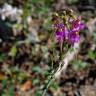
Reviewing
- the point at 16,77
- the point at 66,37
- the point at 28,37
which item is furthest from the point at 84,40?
the point at 66,37

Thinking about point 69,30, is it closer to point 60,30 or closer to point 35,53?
point 60,30

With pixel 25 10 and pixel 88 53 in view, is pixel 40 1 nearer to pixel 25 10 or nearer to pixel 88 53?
pixel 25 10

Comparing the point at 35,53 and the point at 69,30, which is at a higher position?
the point at 69,30

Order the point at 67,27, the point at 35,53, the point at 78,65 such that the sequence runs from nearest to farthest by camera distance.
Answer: the point at 67,27 → the point at 78,65 → the point at 35,53

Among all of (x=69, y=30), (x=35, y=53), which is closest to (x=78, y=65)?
(x=35, y=53)

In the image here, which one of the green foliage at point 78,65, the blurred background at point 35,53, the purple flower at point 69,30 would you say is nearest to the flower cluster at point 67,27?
the purple flower at point 69,30

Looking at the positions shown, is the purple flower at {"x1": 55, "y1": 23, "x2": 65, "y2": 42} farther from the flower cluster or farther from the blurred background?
the blurred background
